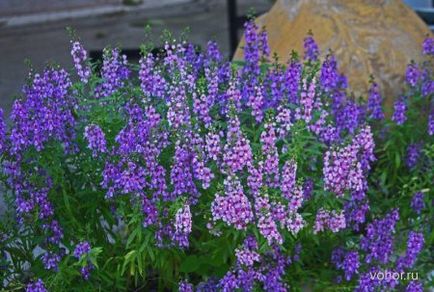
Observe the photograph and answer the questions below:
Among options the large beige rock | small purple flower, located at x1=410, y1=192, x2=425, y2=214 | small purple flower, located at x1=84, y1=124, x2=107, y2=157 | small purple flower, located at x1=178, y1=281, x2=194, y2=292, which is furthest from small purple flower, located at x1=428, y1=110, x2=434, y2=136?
small purple flower, located at x1=84, y1=124, x2=107, y2=157

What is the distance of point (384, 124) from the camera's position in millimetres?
5090

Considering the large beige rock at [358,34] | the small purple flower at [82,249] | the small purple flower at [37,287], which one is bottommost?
the small purple flower at [37,287]

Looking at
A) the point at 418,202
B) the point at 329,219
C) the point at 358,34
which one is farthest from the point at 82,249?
the point at 358,34

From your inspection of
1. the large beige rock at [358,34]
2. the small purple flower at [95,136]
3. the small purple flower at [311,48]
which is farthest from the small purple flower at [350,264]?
the large beige rock at [358,34]

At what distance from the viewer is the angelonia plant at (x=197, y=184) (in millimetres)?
3770

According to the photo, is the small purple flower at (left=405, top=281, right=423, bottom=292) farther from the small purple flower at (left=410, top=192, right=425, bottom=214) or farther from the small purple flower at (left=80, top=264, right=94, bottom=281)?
the small purple flower at (left=80, top=264, right=94, bottom=281)

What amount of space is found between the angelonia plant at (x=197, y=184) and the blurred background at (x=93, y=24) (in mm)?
5511

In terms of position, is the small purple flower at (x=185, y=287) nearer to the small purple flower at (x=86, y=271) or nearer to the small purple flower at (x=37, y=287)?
the small purple flower at (x=86, y=271)

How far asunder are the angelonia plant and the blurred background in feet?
18.1

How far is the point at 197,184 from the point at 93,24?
30.3 ft

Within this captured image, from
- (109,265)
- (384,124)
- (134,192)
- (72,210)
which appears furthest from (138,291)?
(384,124)

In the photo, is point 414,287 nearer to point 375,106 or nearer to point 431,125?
point 431,125

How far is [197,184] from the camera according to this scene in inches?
157

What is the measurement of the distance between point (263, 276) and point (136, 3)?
10536mm
